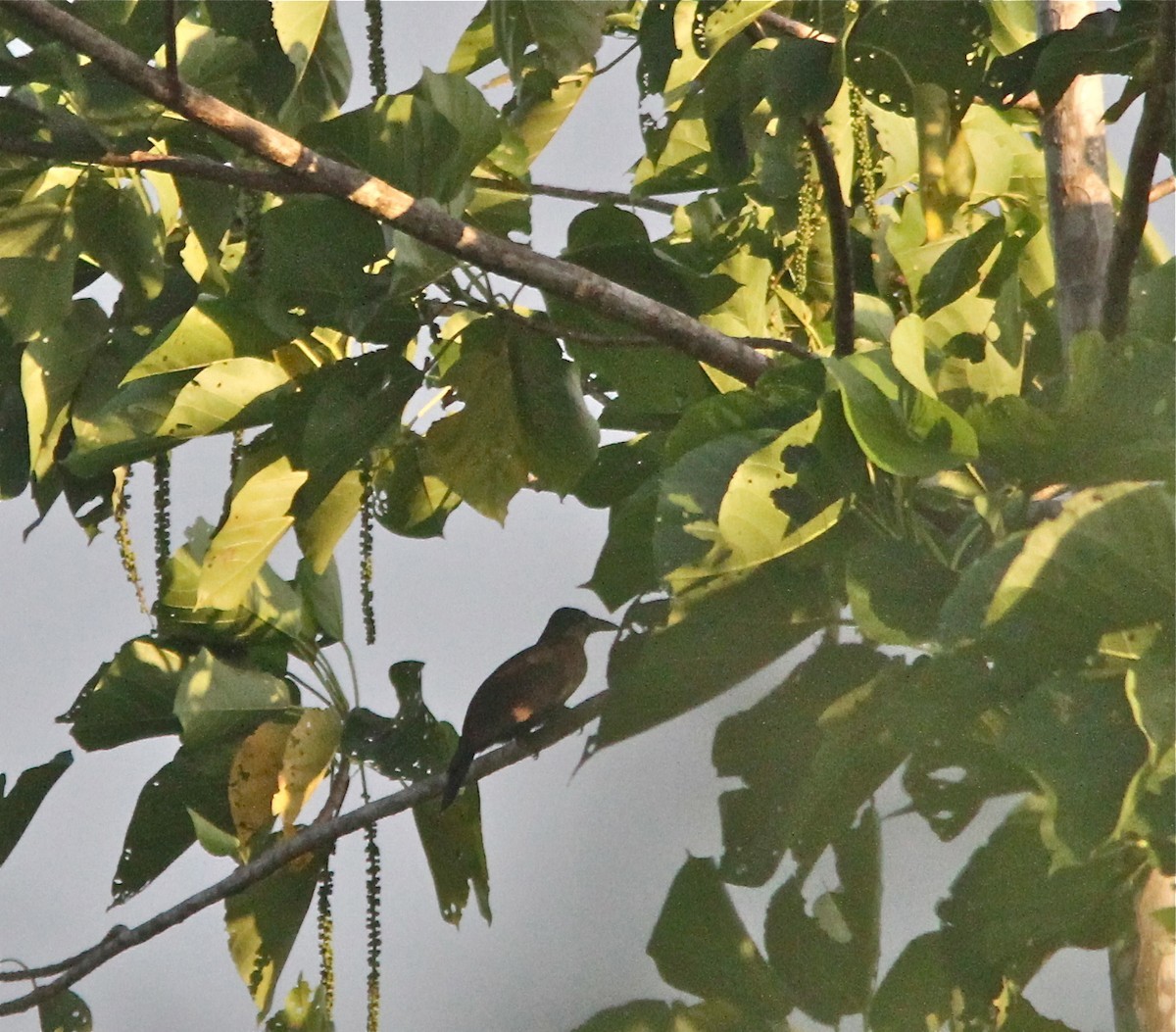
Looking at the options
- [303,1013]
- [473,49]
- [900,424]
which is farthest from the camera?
[473,49]

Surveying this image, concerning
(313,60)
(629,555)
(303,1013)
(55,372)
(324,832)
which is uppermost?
(313,60)

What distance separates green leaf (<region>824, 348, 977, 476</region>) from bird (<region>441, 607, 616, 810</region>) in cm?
47

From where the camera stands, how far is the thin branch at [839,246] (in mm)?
679

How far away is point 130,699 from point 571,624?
385mm

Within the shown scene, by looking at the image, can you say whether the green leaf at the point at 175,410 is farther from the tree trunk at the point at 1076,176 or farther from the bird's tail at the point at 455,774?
the tree trunk at the point at 1076,176

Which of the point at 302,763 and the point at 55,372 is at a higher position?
the point at 55,372

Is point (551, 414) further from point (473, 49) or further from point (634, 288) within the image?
point (473, 49)

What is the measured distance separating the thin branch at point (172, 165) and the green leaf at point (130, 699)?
1.46ft

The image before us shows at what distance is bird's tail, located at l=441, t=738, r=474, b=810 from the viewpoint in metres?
0.88

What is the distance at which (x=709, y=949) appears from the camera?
0.50 meters

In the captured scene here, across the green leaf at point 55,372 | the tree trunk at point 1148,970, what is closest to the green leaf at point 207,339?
the green leaf at point 55,372

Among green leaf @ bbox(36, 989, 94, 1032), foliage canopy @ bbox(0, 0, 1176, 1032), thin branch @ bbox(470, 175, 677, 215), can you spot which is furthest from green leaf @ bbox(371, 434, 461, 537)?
green leaf @ bbox(36, 989, 94, 1032)

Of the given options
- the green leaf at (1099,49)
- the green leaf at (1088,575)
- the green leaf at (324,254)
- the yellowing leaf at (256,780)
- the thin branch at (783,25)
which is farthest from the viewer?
the yellowing leaf at (256,780)

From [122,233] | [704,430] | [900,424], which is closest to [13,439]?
[122,233]
